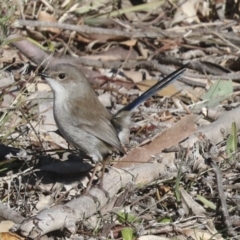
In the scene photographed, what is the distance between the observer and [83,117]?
229 inches

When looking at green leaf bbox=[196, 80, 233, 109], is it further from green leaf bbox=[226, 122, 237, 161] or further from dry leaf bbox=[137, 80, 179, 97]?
green leaf bbox=[226, 122, 237, 161]

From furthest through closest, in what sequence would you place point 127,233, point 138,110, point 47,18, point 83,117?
point 47,18 < point 138,110 < point 83,117 < point 127,233

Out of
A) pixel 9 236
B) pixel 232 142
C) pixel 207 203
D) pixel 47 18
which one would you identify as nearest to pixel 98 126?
pixel 207 203

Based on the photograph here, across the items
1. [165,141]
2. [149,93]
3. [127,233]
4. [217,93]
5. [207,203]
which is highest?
[149,93]

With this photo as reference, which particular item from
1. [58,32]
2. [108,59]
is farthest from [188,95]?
[58,32]

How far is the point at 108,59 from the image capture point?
313 inches

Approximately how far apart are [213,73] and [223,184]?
2.20m

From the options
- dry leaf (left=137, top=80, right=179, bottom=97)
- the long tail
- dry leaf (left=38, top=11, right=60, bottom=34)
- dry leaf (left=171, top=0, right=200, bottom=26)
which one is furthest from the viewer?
dry leaf (left=171, top=0, right=200, bottom=26)

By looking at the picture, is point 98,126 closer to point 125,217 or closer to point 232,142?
point 125,217

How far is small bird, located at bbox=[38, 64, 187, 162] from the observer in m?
5.73

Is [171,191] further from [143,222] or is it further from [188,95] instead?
→ [188,95]

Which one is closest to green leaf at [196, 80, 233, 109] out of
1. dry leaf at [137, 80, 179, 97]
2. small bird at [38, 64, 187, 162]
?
dry leaf at [137, 80, 179, 97]

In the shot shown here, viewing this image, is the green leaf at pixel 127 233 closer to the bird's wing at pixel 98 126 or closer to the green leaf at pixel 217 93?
the bird's wing at pixel 98 126

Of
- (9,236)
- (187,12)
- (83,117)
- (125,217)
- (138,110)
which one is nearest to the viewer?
(9,236)
